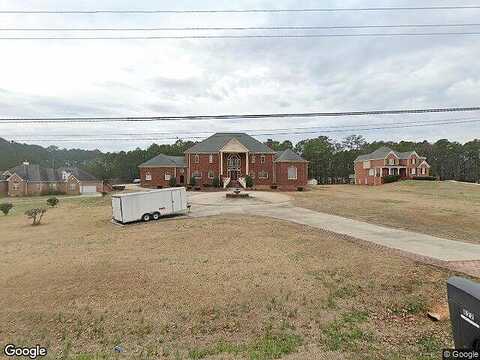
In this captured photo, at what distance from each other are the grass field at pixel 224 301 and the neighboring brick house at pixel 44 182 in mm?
56937

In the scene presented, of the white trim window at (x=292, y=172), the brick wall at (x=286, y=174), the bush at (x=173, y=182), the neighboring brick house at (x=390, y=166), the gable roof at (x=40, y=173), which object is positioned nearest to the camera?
the bush at (x=173, y=182)

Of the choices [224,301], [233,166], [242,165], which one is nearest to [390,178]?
[242,165]

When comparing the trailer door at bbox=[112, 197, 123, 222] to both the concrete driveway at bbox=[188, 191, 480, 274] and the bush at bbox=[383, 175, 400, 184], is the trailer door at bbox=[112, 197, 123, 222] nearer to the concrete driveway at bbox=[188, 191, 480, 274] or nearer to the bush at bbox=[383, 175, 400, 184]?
the concrete driveway at bbox=[188, 191, 480, 274]

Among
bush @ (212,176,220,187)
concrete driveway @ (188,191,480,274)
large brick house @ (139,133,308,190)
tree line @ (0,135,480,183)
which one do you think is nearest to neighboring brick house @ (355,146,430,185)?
tree line @ (0,135,480,183)

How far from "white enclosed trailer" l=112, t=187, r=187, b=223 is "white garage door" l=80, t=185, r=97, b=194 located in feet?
168

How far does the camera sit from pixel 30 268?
1051cm

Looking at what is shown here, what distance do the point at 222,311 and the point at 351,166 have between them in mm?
83815

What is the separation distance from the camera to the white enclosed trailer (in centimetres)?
1956

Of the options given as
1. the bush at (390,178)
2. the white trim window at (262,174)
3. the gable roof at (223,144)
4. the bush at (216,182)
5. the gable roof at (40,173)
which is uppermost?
the gable roof at (223,144)

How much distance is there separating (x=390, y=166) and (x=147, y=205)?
181ft

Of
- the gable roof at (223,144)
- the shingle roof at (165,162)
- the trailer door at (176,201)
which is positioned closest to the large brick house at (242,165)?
the gable roof at (223,144)

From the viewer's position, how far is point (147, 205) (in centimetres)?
2056

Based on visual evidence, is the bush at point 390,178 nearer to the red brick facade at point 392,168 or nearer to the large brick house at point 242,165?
the red brick facade at point 392,168

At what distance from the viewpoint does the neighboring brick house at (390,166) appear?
6175cm
